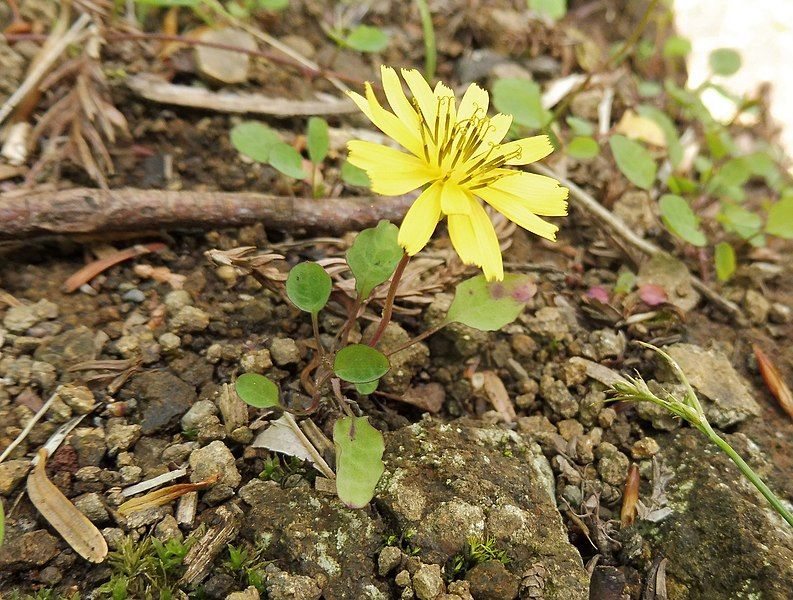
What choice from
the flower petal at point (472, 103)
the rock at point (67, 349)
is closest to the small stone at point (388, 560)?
the rock at point (67, 349)

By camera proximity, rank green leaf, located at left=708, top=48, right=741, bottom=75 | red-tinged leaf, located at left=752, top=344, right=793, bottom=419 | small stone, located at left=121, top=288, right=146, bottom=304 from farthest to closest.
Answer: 1. green leaf, located at left=708, top=48, right=741, bottom=75
2. red-tinged leaf, located at left=752, top=344, right=793, bottom=419
3. small stone, located at left=121, top=288, right=146, bottom=304

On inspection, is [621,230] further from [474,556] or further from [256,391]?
[256,391]

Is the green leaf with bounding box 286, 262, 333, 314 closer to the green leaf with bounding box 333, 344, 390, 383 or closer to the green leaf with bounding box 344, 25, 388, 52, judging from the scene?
the green leaf with bounding box 333, 344, 390, 383

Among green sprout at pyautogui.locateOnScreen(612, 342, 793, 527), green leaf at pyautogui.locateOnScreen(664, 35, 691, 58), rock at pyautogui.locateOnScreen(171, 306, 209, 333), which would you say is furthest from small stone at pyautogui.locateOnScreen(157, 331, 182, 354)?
green leaf at pyautogui.locateOnScreen(664, 35, 691, 58)

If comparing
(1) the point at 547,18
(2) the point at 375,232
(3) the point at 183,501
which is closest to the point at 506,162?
(2) the point at 375,232

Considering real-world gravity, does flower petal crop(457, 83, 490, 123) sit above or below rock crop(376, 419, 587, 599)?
above

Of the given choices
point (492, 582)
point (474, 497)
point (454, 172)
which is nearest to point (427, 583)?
point (492, 582)

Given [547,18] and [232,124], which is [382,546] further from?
[547,18]
